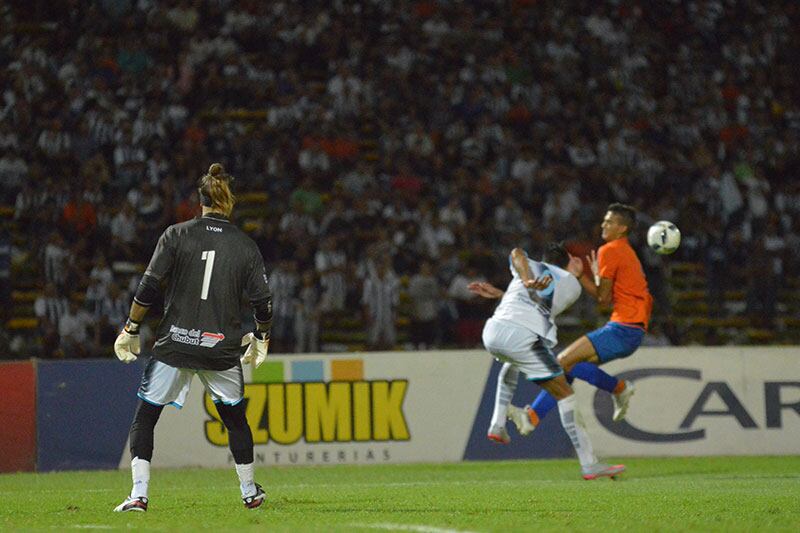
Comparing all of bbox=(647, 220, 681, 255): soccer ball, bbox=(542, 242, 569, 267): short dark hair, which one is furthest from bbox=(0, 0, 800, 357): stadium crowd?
bbox=(542, 242, 569, 267): short dark hair

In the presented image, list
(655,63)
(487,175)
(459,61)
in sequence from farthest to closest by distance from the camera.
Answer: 1. (655,63)
2. (459,61)
3. (487,175)

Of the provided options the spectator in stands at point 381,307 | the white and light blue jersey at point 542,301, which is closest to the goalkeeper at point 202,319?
the white and light blue jersey at point 542,301

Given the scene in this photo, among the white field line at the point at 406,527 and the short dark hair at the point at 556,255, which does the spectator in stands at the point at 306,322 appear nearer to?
the short dark hair at the point at 556,255

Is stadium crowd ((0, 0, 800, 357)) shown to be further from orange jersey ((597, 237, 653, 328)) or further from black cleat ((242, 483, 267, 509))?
black cleat ((242, 483, 267, 509))

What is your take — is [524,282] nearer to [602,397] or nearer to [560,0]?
[602,397]

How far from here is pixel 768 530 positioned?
7.38 metres

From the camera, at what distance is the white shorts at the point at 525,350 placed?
11.6 meters

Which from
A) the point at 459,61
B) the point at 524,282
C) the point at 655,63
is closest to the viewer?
the point at 524,282

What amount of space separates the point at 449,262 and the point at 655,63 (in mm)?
9012

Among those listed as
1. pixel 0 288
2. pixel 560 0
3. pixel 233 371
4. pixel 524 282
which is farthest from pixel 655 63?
pixel 233 371

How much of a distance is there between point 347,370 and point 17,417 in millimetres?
3899

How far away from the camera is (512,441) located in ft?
51.1

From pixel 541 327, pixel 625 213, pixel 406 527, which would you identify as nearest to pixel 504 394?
pixel 541 327

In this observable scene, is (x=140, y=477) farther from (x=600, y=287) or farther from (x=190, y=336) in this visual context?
(x=600, y=287)
